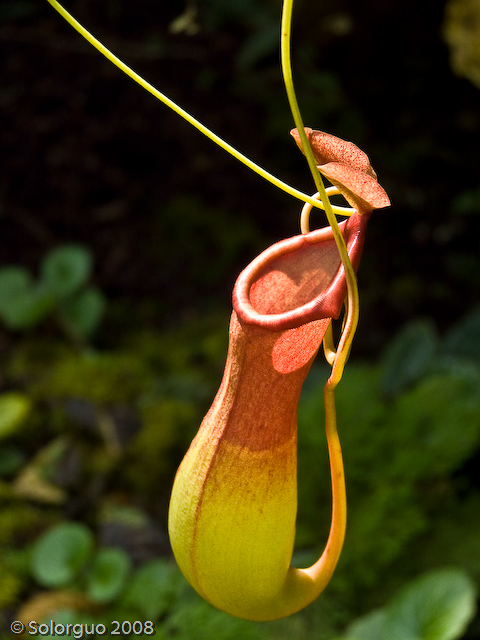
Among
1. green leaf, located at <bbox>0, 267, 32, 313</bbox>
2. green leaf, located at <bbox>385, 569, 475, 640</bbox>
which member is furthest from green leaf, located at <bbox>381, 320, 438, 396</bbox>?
green leaf, located at <bbox>0, 267, 32, 313</bbox>

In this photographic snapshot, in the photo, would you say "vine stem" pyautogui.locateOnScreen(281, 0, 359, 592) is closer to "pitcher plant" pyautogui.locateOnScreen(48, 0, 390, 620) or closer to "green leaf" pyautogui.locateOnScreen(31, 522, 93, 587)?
"pitcher plant" pyautogui.locateOnScreen(48, 0, 390, 620)

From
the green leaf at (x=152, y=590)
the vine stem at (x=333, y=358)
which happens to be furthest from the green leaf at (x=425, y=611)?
the vine stem at (x=333, y=358)

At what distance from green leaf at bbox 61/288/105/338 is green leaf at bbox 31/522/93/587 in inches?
44.4

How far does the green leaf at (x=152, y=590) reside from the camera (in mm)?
1808

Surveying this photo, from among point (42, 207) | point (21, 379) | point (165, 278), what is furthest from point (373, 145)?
point (21, 379)

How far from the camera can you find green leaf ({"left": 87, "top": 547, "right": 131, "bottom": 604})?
1.90 meters

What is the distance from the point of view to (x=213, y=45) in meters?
3.23

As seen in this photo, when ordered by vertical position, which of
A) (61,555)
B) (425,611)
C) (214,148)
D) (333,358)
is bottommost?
(61,555)

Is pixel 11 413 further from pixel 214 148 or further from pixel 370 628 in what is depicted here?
pixel 214 148

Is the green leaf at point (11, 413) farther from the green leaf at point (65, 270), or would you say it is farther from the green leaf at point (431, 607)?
the green leaf at point (431, 607)

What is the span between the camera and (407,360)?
2439 mm

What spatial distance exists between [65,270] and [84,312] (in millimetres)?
219

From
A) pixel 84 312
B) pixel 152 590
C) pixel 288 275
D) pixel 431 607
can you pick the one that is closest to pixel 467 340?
pixel 431 607

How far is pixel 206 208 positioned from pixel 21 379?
1.38 m
